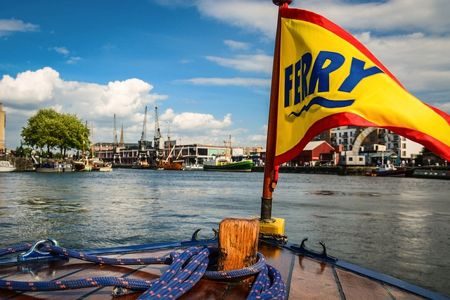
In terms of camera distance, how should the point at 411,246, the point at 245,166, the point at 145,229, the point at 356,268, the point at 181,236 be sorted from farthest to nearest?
the point at 245,166
the point at 145,229
the point at 181,236
the point at 411,246
the point at 356,268

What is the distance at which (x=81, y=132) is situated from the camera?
106125 mm

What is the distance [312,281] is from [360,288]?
1.57 ft

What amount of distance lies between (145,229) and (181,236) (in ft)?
7.20

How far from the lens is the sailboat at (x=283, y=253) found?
135 inches

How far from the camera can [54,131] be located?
101 meters

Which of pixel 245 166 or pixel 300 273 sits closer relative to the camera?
pixel 300 273

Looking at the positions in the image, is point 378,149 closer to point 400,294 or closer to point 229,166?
point 229,166

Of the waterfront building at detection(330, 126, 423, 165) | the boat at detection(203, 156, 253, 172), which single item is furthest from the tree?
the waterfront building at detection(330, 126, 423, 165)

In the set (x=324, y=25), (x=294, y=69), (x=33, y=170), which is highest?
(x=324, y=25)

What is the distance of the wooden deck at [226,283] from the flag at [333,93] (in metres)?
1.38

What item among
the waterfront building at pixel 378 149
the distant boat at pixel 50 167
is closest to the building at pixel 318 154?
the waterfront building at pixel 378 149

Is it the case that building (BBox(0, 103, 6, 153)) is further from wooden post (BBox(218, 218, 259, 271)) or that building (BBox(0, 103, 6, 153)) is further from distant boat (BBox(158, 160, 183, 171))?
wooden post (BBox(218, 218, 259, 271))

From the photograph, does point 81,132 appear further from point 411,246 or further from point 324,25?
point 324,25

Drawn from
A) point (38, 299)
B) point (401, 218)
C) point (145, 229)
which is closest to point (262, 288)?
point (38, 299)
